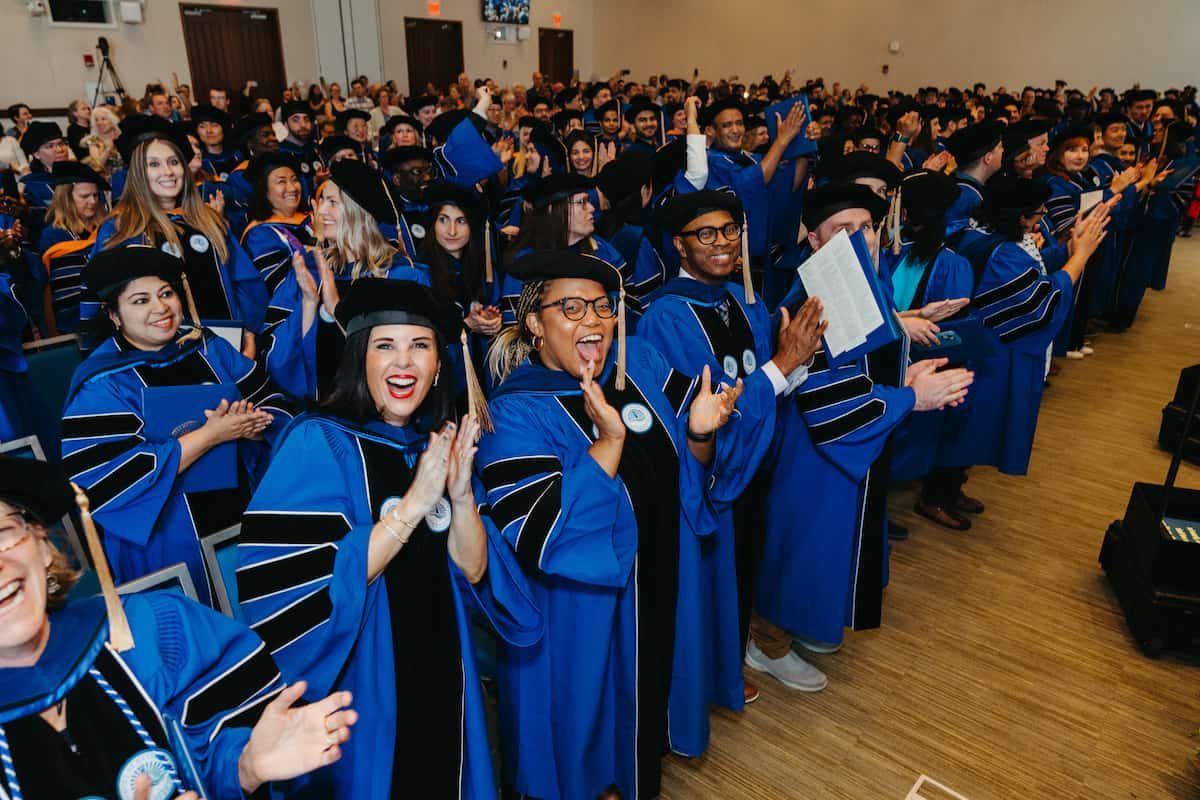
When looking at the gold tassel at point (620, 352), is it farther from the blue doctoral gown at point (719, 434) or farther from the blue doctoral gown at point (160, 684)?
the blue doctoral gown at point (160, 684)

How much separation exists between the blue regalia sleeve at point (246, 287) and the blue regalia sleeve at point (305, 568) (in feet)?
8.88

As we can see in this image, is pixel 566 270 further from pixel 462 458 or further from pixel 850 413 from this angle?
pixel 850 413

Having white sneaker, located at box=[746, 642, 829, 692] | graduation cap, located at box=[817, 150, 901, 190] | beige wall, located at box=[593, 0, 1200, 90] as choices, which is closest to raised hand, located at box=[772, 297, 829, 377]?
graduation cap, located at box=[817, 150, 901, 190]

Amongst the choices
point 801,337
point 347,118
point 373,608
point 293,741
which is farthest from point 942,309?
point 347,118

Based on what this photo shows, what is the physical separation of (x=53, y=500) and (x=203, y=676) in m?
0.44

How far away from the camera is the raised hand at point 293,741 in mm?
1383

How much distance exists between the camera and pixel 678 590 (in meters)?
2.46

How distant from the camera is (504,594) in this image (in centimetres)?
199

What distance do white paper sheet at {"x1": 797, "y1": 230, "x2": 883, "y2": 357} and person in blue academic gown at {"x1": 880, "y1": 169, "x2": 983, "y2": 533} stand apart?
2.60 feet

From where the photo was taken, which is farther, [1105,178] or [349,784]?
[1105,178]

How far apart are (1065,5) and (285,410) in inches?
822

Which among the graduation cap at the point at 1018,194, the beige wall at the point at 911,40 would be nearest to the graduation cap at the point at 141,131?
the graduation cap at the point at 1018,194

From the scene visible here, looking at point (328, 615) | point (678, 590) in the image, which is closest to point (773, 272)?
point (678, 590)

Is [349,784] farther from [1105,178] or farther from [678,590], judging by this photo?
[1105,178]
